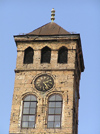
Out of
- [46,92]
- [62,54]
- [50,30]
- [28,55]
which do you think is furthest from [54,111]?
[50,30]

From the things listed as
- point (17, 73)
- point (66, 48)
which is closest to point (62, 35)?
point (66, 48)

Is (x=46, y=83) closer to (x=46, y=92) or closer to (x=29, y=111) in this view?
(x=46, y=92)

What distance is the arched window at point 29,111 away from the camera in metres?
49.9

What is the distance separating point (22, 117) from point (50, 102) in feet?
7.57

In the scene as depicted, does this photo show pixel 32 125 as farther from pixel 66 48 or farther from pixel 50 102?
pixel 66 48

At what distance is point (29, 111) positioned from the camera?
5047 centimetres

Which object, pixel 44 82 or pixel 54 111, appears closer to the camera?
pixel 54 111

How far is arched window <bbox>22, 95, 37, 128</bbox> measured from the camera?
49.9m

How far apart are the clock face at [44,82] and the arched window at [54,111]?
87cm

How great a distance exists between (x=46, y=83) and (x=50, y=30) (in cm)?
Answer: 496

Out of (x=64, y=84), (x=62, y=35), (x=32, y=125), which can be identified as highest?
(x=62, y=35)

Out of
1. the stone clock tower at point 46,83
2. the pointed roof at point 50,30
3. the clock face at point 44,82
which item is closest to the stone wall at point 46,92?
the stone clock tower at point 46,83

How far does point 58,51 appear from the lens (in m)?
52.6

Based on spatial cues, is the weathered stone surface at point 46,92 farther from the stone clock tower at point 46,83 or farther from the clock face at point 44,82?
the clock face at point 44,82
